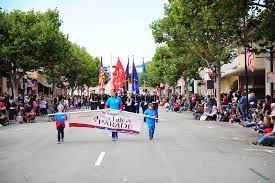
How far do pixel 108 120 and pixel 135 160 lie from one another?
619 centimetres

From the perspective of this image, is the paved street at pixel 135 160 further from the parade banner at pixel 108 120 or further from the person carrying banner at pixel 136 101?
the person carrying banner at pixel 136 101

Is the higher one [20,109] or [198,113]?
[20,109]

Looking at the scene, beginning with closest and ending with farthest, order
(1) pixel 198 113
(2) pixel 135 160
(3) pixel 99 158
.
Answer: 1. (2) pixel 135 160
2. (3) pixel 99 158
3. (1) pixel 198 113

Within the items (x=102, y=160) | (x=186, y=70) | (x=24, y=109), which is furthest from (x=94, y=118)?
(x=186, y=70)

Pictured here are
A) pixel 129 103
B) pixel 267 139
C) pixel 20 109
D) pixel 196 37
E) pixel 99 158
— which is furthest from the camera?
pixel 196 37

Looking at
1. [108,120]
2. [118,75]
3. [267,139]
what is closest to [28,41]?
[118,75]

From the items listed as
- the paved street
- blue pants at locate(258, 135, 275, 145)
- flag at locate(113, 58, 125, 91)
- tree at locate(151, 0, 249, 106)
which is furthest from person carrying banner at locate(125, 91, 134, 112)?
blue pants at locate(258, 135, 275, 145)

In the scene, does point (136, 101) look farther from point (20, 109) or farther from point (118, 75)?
point (20, 109)

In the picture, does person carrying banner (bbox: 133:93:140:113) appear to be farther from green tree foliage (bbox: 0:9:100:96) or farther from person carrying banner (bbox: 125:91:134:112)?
green tree foliage (bbox: 0:9:100:96)

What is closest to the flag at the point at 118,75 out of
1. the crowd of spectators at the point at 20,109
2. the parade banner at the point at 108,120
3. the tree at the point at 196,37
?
the crowd of spectators at the point at 20,109

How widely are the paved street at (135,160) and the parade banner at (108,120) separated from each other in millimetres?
471

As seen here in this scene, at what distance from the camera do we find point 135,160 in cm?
1344

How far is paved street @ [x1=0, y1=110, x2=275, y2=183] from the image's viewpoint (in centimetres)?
1086

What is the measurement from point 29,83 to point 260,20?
146 feet
